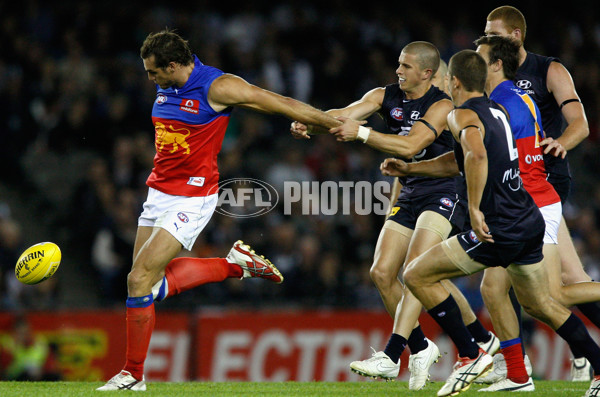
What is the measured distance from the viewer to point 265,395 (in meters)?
6.43

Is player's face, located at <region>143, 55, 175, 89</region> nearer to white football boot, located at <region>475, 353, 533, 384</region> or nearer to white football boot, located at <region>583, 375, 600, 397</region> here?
white football boot, located at <region>475, 353, 533, 384</region>

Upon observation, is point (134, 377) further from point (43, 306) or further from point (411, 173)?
point (43, 306)

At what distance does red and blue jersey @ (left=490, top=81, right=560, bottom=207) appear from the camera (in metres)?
6.52

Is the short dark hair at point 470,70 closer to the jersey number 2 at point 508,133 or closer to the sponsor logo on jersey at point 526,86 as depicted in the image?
the jersey number 2 at point 508,133

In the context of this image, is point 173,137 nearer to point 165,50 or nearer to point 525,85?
point 165,50

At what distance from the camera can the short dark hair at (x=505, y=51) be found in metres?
6.51

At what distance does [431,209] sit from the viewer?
7125 mm

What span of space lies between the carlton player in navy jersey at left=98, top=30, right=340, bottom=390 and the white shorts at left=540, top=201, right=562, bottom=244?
5.91ft

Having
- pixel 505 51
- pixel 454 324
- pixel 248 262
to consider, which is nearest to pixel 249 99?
pixel 248 262

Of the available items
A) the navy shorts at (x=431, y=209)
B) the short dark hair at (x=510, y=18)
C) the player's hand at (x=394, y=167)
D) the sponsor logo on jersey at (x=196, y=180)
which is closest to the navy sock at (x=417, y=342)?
the navy shorts at (x=431, y=209)

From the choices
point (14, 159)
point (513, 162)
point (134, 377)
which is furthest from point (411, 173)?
point (14, 159)

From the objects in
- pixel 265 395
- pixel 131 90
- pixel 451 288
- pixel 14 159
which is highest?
pixel 131 90

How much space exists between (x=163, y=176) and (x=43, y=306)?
4181 millimetres

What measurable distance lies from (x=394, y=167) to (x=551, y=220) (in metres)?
1.31
